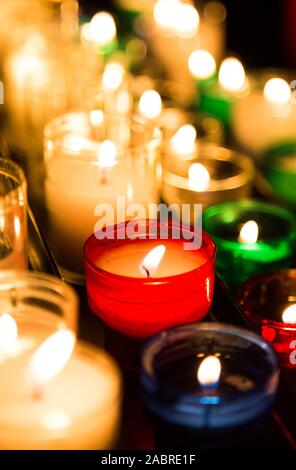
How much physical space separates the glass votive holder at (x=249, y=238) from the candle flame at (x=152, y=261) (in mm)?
160

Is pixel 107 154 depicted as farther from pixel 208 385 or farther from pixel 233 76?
pixel 233 76

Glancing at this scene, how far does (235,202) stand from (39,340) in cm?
51

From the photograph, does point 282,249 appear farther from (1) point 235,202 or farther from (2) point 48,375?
(2) point 48,375

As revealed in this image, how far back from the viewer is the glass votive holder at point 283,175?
1.16 metres

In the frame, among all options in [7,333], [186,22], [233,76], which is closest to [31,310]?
[7,333]

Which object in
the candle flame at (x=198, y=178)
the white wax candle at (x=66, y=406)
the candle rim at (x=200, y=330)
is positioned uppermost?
the candle rim at (x=200, y=330)

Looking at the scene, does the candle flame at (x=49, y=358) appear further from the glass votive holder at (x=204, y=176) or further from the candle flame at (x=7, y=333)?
the glass votive holder at (x=204, y=176)

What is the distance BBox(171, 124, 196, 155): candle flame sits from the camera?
1.21m

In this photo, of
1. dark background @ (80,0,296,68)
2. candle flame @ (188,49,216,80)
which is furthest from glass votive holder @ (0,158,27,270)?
dark background @ (80,0,296,68)

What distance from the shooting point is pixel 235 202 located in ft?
3.58

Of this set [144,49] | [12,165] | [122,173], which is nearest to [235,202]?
[122,173]

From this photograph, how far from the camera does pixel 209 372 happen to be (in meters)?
0.67

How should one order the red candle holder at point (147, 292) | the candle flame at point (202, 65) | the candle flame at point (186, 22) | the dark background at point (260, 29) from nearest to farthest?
the red candle holder at point (147, 292), the candle flame at point (202, 65), the candle flame at point (186, 22), the dark background at point (260, 29)

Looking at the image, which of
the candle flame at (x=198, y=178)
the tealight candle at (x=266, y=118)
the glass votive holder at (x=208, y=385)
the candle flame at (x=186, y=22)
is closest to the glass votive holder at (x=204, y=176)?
the candle flame at (x=198, y=178)
